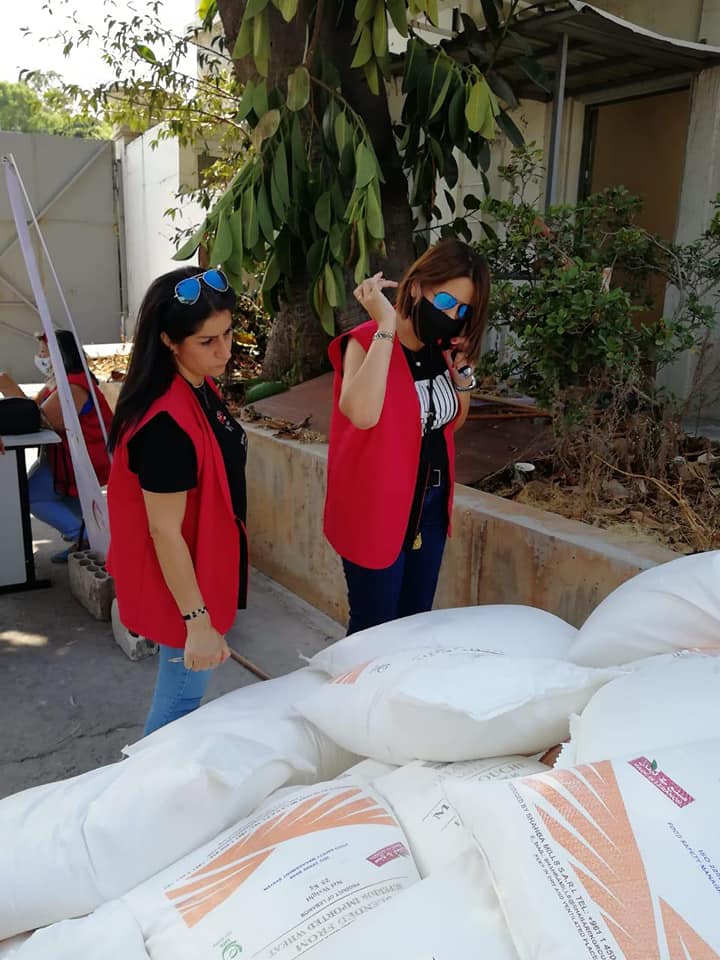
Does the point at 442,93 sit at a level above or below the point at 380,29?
below

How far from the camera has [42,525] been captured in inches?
197

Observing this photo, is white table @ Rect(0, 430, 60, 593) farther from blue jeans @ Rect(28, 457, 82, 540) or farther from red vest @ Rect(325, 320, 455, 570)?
red vest @ Rect(325, 320, 455, 570)

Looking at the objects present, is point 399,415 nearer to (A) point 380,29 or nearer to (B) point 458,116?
(A) point 380,29

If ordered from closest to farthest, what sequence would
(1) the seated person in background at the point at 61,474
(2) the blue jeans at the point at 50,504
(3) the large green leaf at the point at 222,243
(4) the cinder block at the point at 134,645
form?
(4) the cinder block at the point at 134,645
(3) the large green leaf at the point at 222,243
(1) the seated person in background at the point at 61,474
(2) the blue jeans at the point at 50,504

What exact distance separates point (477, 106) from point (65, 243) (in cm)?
1023

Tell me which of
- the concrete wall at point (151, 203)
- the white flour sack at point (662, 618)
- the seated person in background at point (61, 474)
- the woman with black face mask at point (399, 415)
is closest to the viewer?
the white flour sack at point (662, 618)

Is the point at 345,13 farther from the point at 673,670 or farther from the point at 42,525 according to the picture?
the point at 673,670

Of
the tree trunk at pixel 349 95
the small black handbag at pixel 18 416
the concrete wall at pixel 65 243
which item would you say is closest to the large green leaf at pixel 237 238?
the tree trunk at pixel 349 95

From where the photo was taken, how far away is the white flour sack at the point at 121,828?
4.49 feet

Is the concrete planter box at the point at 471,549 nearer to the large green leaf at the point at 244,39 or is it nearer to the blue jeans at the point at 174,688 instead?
the blue jeans at the point at 174,688

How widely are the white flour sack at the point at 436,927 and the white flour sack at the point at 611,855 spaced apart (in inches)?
1.7

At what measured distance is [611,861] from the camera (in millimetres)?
1003

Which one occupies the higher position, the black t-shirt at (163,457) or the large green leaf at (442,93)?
the large green leaf at (442,93)

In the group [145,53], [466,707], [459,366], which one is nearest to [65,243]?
[145,53]
